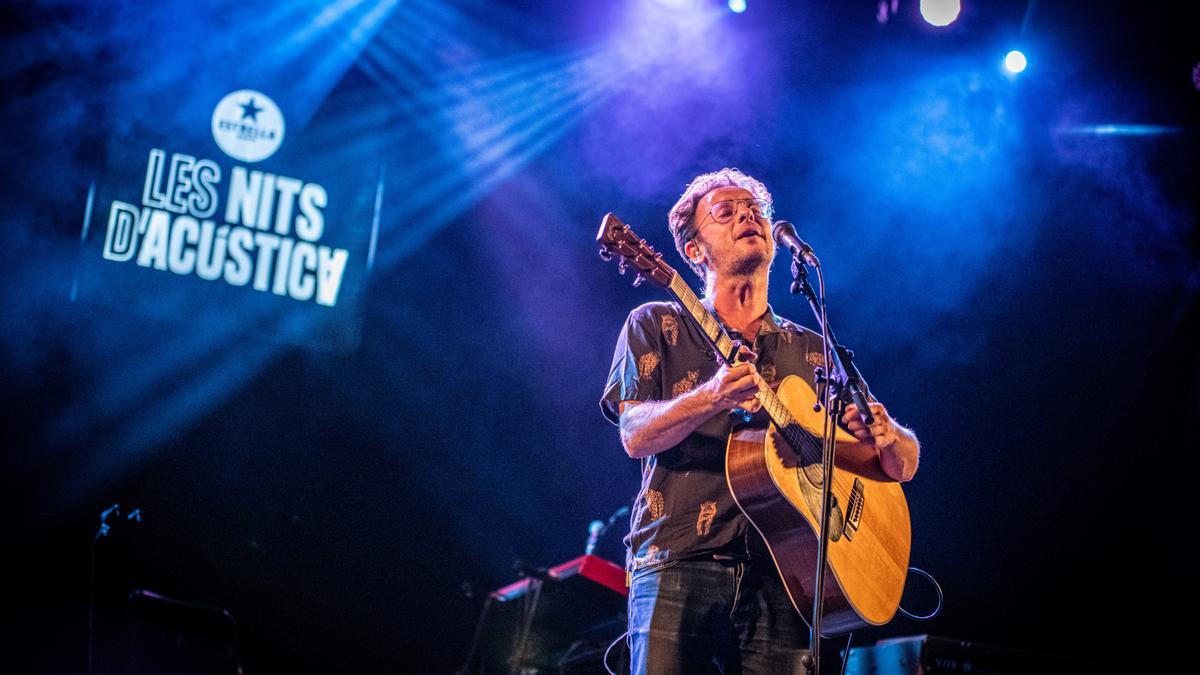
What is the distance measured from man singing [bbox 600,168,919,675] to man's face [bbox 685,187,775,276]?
0.31 metres

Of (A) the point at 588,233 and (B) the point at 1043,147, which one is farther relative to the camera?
(A) the point at 588,233

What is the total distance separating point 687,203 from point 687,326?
0.75 m

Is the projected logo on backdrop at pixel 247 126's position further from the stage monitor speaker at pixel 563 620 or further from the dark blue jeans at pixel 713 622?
the dark blue jeans at pixel 713 622

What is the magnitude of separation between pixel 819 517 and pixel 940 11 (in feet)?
16.2

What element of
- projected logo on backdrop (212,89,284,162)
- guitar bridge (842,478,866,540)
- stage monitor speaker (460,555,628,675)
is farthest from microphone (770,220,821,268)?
projected logo on backdrop (212,89,284,162)

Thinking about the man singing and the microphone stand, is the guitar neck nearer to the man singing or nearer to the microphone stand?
the man singing

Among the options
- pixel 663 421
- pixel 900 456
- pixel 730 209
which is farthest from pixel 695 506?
pixel 730 209

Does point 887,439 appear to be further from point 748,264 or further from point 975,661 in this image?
point 975,661

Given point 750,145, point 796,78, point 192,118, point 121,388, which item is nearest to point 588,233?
point 750,145

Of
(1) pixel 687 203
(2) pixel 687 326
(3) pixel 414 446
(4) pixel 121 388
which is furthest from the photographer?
(3) pixel 414 446

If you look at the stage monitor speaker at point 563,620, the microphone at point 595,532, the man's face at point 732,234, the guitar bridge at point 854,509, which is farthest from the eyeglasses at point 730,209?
the microphone at point 595,532

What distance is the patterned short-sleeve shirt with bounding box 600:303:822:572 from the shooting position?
282cm

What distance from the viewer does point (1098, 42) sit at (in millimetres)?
6512

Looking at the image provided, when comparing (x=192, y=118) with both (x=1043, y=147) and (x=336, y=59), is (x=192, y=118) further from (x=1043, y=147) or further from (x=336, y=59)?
(x=1043, y=147)
